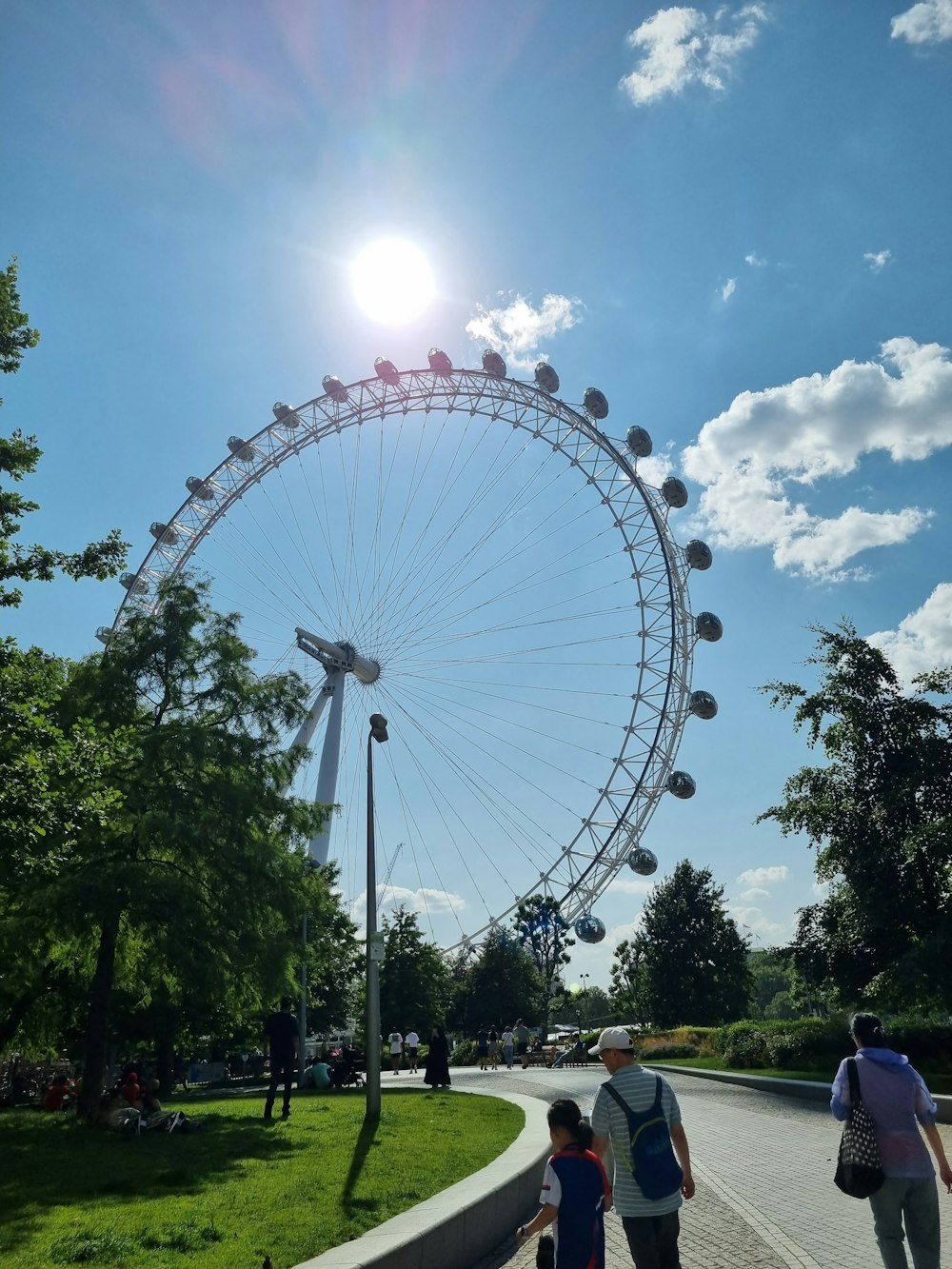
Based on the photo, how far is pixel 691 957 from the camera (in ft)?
212

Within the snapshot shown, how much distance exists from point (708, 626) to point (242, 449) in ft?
80.2

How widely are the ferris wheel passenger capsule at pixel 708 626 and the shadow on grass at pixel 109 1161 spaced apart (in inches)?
1231

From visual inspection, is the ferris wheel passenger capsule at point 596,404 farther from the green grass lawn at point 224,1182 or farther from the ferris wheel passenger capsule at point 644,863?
the green grass lawn at point 224,1182

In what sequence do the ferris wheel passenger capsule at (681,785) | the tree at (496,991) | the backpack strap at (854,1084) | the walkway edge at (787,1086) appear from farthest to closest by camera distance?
the tree at (496,991) < the ferris wheel passenger capsule at (681,785) < the walkway edge at (787,1086) < the backpack strap at (854,1084)

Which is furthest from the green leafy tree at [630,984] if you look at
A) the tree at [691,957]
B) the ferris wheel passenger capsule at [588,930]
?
the ferris wheel passenger capsule at [588,930]

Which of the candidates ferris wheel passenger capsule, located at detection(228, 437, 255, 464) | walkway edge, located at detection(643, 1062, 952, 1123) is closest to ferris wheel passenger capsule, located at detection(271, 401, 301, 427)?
ferris wheel passenger capsule, located at detection(228, 437, 255, 464)

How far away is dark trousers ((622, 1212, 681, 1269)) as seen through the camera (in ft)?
18.5

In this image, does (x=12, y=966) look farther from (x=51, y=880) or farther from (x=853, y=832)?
(x=853, y=832)

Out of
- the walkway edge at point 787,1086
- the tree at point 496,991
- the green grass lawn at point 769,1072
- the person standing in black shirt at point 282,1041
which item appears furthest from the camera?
the tree at point 496,991

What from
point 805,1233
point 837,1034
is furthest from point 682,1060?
point 805,1233

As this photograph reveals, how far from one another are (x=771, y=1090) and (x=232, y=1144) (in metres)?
15.6

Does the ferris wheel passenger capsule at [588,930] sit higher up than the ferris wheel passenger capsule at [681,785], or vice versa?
the ferris wheel passenger capsule at [681,785]

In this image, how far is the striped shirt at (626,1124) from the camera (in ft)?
18.8

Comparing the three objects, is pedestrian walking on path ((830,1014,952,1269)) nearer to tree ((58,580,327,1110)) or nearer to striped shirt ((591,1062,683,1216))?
striped shirt ((591,1062,683,1216))
